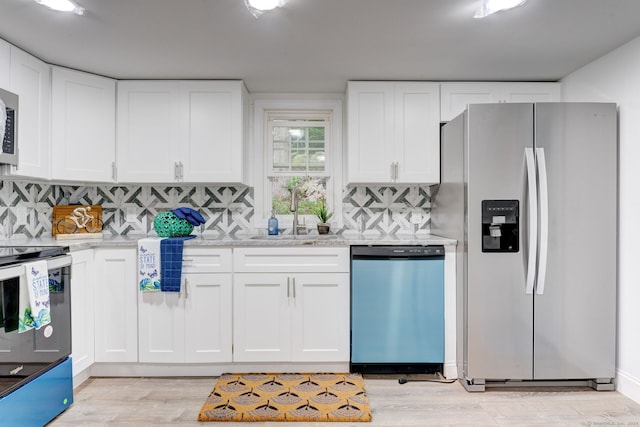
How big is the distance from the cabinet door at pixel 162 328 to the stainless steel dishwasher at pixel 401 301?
49.1 inches

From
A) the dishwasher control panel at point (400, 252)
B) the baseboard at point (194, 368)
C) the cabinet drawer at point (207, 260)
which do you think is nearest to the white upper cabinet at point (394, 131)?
the dishwasher control panel at point (400, 252)

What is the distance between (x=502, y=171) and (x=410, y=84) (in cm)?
106

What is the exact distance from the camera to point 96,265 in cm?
269

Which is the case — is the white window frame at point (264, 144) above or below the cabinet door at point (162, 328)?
above

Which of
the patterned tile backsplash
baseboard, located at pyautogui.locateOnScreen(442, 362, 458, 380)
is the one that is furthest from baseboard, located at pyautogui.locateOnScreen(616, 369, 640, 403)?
the patterned tile backsplash

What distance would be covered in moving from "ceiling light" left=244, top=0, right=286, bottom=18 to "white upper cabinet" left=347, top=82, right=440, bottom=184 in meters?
1.21

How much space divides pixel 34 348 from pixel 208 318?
3.27ft

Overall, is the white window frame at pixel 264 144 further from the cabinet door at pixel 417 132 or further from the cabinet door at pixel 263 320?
the cabinet door at pixel 263 320

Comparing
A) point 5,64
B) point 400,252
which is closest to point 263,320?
point 400,252

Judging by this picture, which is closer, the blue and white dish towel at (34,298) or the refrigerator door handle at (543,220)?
the blue and white dish towel at (34,298)

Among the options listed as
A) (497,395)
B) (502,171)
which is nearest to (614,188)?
(502,171)

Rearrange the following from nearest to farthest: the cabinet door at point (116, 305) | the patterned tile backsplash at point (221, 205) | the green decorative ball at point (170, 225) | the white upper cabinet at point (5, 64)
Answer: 1. the white upper cabinet at point (5, 64)
2. the cabinet door at point (116, 305)
3. the green decorative ball at point (170, 225)
4. the patterned tile backsplash at point (221, 205)

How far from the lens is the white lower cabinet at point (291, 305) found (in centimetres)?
271

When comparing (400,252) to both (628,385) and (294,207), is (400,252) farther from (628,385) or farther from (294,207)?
(628,385)
